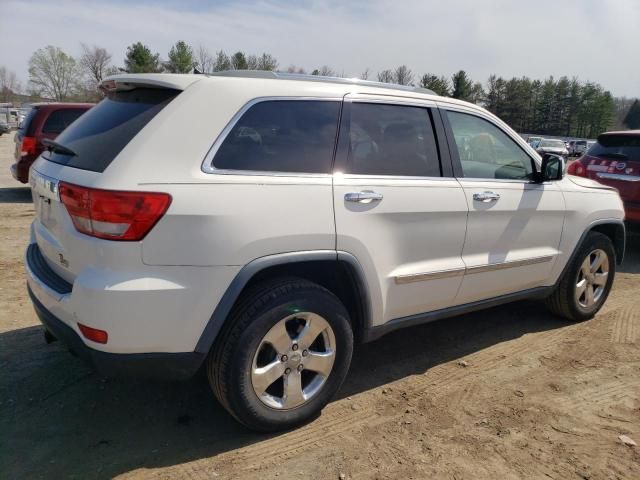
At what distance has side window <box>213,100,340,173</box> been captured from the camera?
102 inches

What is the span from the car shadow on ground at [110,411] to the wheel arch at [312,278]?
2.04 feet

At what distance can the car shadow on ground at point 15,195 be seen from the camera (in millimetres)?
9445

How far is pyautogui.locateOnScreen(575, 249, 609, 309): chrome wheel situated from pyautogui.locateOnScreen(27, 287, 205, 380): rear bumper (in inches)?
136

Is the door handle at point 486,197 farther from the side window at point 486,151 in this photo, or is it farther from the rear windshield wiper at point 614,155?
the rear windshield wiper at point 614,155

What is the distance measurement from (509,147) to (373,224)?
1.58 meters

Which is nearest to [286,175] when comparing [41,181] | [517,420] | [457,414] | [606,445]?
[41,181]

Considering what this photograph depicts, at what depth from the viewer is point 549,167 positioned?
3.94m

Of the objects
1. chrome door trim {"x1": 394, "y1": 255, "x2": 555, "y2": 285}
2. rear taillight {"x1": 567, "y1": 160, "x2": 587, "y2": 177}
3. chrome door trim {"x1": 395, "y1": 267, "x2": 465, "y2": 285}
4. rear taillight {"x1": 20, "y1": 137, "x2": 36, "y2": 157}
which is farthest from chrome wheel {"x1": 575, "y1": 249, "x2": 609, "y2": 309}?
rear taillight {"x1": 20, "y1": 137, "x2": 36, "y2": 157}

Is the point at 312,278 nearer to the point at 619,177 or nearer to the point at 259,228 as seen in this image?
the point at 259,228

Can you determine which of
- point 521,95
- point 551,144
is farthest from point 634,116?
point 551,144

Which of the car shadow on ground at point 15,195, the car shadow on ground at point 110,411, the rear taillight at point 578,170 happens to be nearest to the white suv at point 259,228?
the car shadow on ground at point 110,411

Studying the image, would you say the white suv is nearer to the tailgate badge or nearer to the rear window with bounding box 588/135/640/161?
the tailgate badge

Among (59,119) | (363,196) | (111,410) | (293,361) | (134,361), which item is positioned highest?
(59,119)

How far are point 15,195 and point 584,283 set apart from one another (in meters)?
9.93
